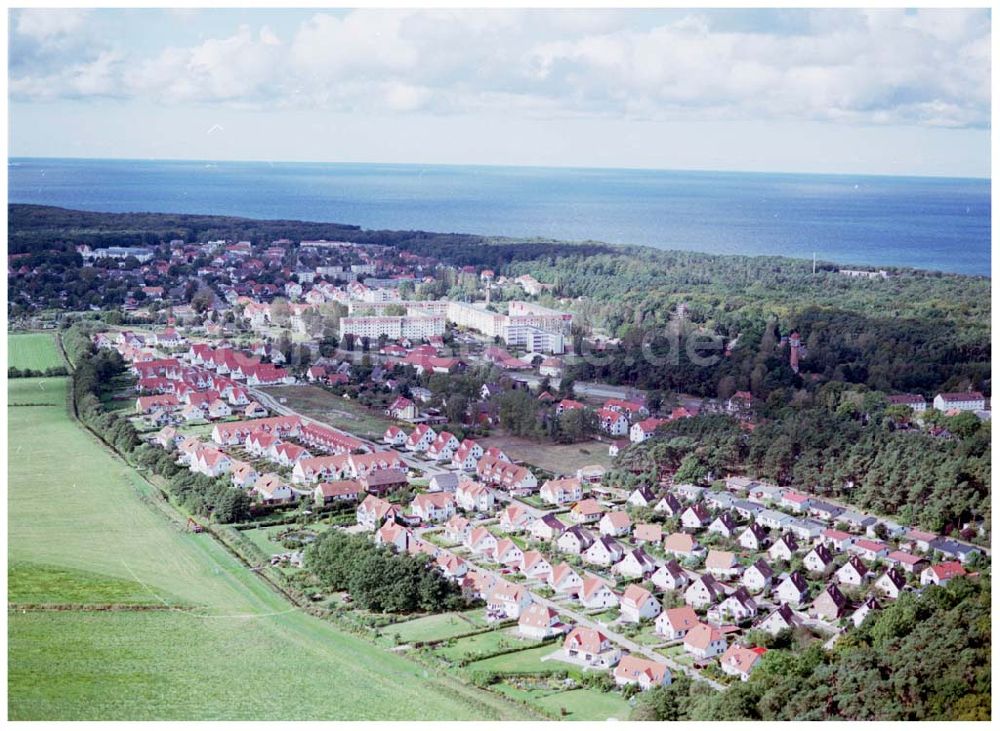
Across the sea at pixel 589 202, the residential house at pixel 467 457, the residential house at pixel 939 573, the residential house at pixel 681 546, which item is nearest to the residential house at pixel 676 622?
the residential house at pixel 681 546

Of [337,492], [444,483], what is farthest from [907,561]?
[337,492]

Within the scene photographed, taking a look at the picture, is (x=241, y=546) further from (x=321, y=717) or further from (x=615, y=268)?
(x=615, y=268)

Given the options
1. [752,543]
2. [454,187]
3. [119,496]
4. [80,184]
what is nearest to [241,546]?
[119,496]

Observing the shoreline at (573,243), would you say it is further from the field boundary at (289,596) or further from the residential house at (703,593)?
the residential house at (703,593)

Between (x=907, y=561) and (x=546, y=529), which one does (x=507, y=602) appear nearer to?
(x=546, y=529)

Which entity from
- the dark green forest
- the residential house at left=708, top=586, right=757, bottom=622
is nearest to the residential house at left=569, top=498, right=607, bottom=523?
the residential house at left=708, top=586, right=757, bottom=622
